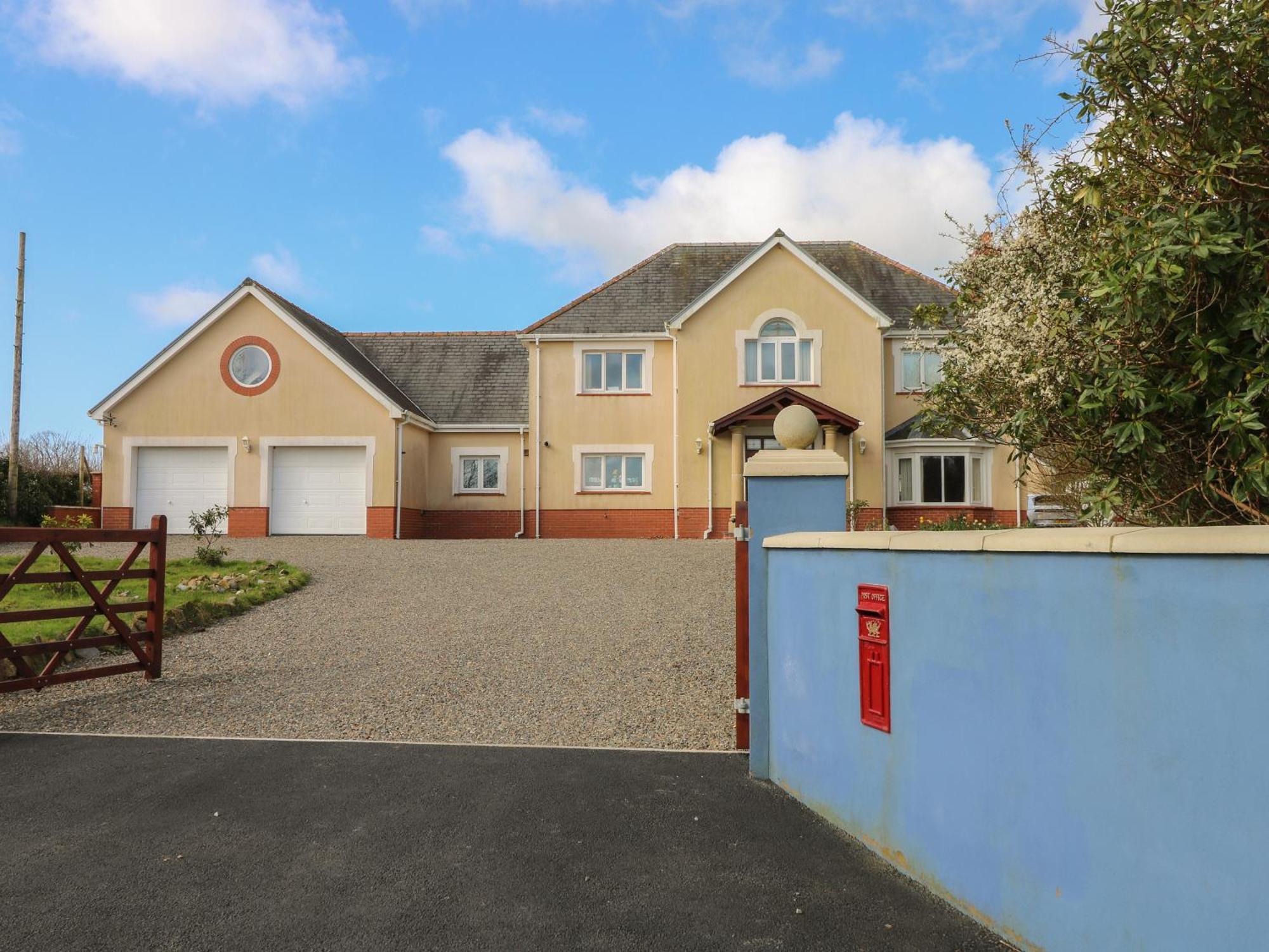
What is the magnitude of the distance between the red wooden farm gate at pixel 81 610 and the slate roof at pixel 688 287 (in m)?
17.3

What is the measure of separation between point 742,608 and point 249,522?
2069 centimetres

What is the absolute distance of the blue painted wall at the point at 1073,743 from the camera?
2873 millimetres

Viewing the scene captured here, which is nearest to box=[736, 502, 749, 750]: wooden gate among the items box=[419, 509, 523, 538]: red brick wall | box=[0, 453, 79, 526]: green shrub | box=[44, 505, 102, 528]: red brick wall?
box=[419, 509, 523, 538]: red brick wall

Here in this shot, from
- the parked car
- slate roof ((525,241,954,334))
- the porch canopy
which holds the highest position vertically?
slate roof ((525,241,954,334))

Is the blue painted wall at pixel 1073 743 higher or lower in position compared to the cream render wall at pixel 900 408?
lower

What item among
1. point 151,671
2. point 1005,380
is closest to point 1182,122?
point 1005,380

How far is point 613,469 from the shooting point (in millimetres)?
26281

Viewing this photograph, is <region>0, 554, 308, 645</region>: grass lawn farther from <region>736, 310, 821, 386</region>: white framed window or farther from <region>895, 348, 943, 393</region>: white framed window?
<region>895, 348, 943, 393</region>: white framed window

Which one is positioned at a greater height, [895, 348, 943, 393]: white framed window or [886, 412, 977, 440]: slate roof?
[895, 348, 943, 393]: white framed window

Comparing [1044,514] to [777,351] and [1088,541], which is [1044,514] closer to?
[777,351]

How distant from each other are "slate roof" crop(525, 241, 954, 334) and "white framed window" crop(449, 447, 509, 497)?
3.94 m

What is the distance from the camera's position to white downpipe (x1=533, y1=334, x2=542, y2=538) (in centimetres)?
2616

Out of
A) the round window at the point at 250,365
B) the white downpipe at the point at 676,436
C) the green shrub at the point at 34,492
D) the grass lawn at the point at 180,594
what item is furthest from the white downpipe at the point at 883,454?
the green shrub at the point at 34,492

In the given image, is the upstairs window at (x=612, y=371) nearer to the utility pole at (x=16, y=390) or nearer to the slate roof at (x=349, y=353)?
the slate roof at (x=349, y=353)
